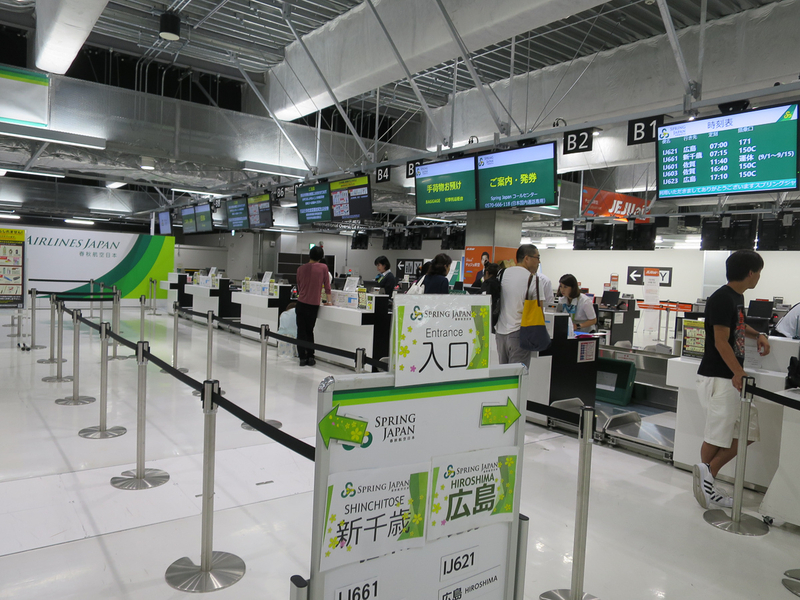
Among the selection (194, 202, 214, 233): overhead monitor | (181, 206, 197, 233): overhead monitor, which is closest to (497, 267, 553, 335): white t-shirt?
(194, 202, 214, 233): overhead monitor

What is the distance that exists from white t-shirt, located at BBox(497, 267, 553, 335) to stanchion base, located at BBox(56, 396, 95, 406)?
408 cm

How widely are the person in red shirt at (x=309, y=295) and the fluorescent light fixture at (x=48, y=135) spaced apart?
3643 millimetres

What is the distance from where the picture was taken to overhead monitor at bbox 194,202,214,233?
14.2 meters

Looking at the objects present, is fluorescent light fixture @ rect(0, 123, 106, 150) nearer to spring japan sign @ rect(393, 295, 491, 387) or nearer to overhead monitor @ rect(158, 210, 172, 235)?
overhead monitor @ rect(158, 210, 172, 235)

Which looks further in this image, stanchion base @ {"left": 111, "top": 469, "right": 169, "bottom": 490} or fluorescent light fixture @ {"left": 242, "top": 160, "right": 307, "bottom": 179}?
fluorescent light fixture @ {"left": 242, "top": 160, "right": 307, "bottom": 179}

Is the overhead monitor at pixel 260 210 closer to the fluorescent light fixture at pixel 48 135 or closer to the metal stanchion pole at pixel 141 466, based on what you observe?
the fluorescent light fixture at pixel 48 135

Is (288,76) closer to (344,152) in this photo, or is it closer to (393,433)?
(344,152)

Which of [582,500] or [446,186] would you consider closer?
[582,500]

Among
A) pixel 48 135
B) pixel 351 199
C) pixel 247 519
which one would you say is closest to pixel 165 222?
pixel 48 135

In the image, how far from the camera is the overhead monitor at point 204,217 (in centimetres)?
1418

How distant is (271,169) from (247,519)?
782 centimetres

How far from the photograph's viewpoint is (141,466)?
11.8 ft

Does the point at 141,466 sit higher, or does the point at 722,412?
the point at 722,412

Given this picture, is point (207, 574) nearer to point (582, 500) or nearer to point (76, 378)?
point (582, 500)
